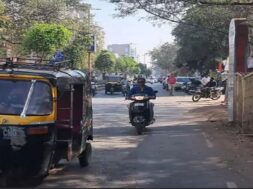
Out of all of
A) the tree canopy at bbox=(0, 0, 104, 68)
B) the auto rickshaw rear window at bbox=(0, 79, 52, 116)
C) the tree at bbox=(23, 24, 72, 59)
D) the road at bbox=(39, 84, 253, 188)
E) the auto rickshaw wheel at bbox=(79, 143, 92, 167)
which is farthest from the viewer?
the tree canopy at bbox=(0, 0, 104, 68)

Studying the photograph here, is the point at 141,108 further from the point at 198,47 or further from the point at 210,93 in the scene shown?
the point at 198,47

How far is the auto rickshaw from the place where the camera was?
8.32 metres

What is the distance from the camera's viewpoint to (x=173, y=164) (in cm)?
1129

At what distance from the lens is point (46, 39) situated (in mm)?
34562

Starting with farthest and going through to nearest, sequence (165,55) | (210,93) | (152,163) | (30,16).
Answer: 1. (165,55)
2. (30,16)
3. (210,93)
4. (152,163)

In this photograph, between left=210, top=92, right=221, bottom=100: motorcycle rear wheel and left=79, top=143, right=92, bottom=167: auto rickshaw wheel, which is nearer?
left=79, top=143, right=92, bottom=167: auto rickshaw wheel

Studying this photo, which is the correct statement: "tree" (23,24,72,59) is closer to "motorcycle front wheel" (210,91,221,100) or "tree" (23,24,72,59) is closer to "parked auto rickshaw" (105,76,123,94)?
"motorcycle front wheel" (210,91,221,100)

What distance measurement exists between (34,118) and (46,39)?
1045 inches

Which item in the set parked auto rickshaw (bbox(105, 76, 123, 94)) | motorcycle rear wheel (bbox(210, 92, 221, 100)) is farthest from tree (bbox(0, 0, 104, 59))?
motorcycle rear wheel (bbox(210, 92, 221, 100))

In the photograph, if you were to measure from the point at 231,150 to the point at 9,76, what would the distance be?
649cm

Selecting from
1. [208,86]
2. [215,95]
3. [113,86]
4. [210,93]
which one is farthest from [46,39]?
[113,86]

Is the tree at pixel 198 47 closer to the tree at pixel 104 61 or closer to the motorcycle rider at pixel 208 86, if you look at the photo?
the motorcycle rider at pixel 208 86

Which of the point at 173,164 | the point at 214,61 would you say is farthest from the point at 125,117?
the point at 214,61

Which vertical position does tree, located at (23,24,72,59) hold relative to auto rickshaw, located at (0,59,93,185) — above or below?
above
